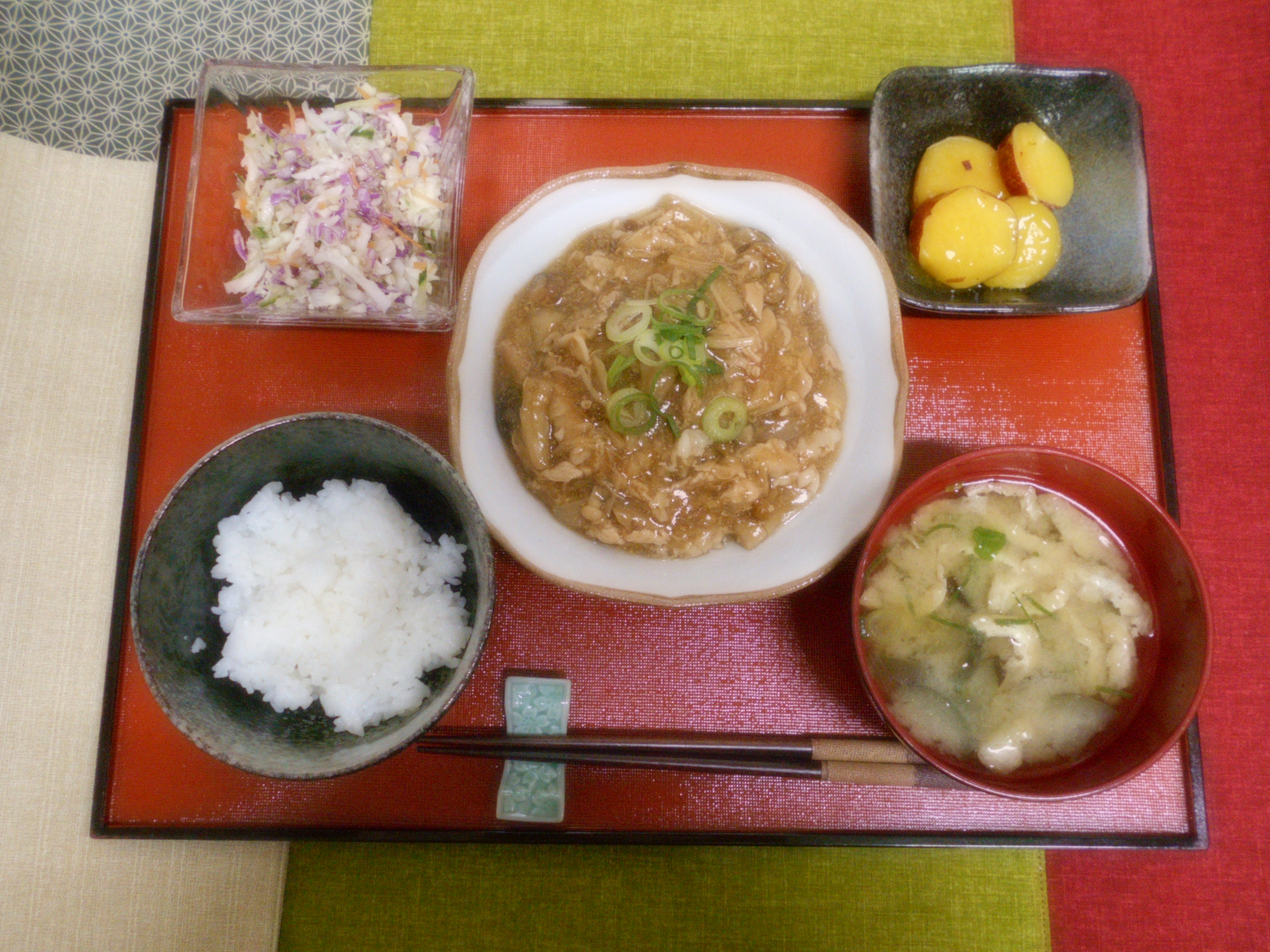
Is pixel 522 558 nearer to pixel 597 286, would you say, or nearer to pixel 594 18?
pixel 597 286

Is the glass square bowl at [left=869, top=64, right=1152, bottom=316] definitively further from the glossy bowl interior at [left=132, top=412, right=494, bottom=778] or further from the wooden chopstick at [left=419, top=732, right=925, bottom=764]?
the glossy bowl interior at [left=132, top=412, right=494, bottom=778]

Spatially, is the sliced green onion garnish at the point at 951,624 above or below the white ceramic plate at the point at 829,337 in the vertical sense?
below

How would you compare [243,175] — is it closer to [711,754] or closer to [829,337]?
[829,337]

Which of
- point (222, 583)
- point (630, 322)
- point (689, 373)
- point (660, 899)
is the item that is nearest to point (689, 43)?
point (630, 322)

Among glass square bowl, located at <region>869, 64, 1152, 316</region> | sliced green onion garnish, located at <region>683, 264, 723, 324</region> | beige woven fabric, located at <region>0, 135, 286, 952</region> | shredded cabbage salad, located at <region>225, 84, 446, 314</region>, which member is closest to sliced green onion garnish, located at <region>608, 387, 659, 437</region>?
sliced green onion garnish, located at <region>683, 264, 723, 324</region>

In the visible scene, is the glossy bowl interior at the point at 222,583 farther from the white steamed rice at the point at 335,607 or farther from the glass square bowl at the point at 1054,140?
the glass square bowl at the point at 1054,140

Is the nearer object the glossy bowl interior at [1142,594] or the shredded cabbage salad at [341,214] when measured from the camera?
the glossy bowl interior at [1142,594]

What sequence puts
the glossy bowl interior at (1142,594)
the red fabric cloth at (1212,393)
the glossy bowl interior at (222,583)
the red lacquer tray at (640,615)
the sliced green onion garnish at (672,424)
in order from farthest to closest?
1. the red fabric cloth at (1212,393)
2. the red lacquer tray at (640,615)
3. the sliced green onion garnish at (672,424)
4. the glossy bowl interior at (1142,594)
5. the glossy bowl interior at (222,583)

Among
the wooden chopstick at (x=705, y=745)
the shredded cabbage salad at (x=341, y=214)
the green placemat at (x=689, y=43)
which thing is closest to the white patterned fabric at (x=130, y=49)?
the green placemat at (x=689, y=43)
